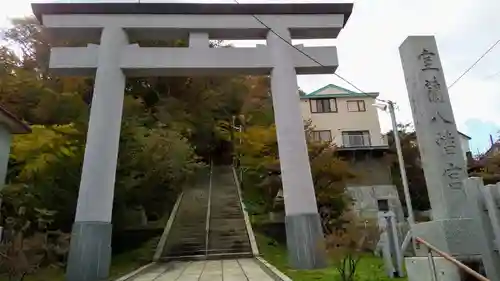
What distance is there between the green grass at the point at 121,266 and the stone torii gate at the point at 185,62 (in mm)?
1177

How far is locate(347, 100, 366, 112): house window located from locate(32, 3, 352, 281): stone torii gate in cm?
A: 1624

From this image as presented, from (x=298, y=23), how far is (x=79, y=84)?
30.4 ft

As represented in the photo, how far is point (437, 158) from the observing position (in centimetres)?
603

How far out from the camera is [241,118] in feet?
90.8

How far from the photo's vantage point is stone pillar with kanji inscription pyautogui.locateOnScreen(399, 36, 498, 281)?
5477 millimetres

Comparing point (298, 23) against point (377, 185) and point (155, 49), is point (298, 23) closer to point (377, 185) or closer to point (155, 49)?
point (155, 49)

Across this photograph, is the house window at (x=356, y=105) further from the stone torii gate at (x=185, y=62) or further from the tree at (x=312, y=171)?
the stone torii gate at (x=185, y=62)

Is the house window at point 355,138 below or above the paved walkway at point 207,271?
above

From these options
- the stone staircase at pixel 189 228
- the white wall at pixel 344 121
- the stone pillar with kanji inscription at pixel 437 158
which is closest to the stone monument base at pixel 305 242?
the stone pillar with kanji inscription at pixel 437 158

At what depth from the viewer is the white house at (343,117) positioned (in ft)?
89.3

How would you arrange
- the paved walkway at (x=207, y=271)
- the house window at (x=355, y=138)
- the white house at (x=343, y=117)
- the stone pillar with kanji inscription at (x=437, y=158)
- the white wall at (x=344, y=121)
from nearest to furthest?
the stone pillar with kanji inscription at (x=437, y=158), the paved walkway at (x=207, y=271), the house window at (x=355, y=138), the white house at (x=343, y=117), the white wall at (x=344, y=121)

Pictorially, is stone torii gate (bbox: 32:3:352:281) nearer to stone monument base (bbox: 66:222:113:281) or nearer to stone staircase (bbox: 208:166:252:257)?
stone monument base (bbox: 66:222:113:281)

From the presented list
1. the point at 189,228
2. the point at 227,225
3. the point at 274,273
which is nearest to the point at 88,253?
the point at 274,273

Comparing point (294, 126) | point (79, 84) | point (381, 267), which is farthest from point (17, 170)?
point (381, 267)
